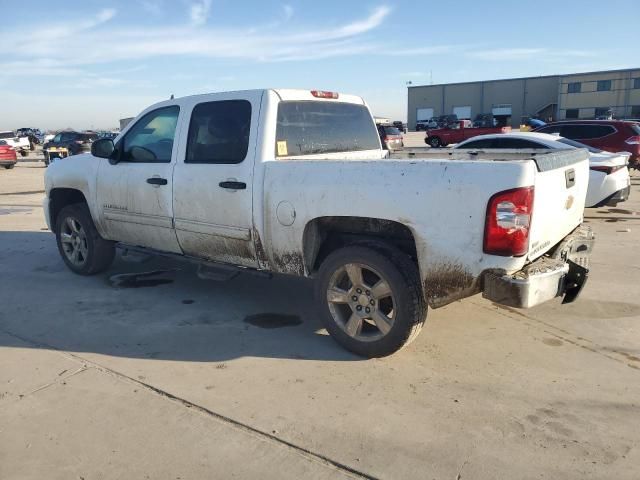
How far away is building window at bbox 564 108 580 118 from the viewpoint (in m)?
62.0

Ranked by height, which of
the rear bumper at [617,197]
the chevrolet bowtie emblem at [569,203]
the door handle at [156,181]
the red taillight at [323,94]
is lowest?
the rear bumper at [617,197]

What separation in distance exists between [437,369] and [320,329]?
3.75ft

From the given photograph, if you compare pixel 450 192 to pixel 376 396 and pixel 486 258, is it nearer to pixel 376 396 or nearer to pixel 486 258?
pixel 486 258

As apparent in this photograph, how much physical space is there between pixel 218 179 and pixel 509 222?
2.38 m

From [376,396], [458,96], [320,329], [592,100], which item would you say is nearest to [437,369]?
[376,396]

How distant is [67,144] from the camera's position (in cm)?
2753

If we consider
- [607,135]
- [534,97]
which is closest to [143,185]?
[607,135]

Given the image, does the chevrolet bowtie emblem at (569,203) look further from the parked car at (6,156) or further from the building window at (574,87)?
the building window at (574,87)

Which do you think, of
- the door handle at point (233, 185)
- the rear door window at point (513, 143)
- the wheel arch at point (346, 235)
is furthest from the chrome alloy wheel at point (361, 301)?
the rear door window at point (513, 143)

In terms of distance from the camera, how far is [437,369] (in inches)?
149

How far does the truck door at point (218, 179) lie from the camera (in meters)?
4.33

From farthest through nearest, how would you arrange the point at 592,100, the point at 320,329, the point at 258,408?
the point at 592,100, the point at 320,329, the point at 258,408

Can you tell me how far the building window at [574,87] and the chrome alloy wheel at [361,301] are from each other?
6750 centimetres

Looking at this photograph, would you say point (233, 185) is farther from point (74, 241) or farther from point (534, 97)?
point (534, 97)
